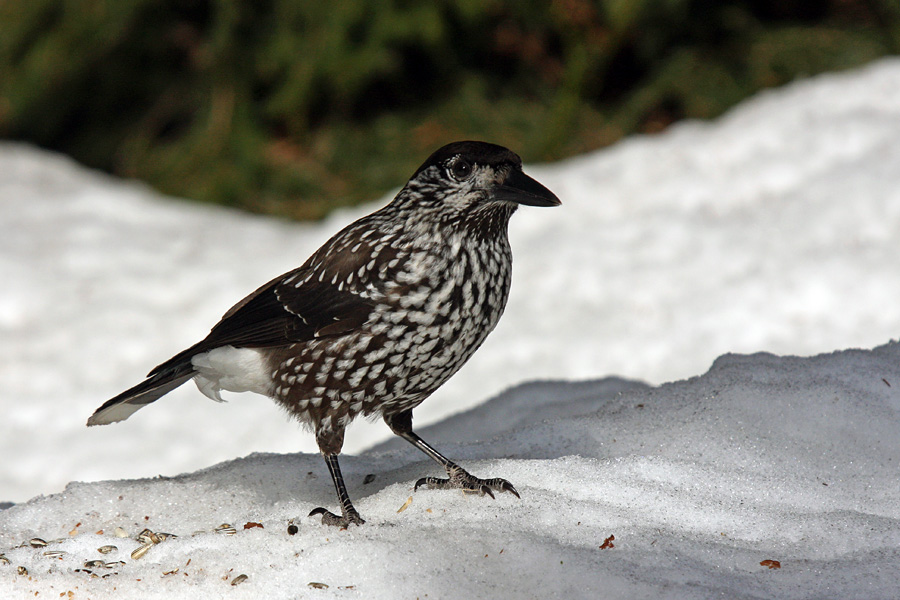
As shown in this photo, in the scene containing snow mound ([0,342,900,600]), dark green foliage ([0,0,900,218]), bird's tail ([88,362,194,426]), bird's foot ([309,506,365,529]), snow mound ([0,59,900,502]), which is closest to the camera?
snow mound ([0,342,900,600])

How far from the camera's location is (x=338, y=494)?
299 cm

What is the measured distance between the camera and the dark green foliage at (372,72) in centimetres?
796

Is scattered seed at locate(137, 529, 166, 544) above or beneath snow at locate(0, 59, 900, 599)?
beneath

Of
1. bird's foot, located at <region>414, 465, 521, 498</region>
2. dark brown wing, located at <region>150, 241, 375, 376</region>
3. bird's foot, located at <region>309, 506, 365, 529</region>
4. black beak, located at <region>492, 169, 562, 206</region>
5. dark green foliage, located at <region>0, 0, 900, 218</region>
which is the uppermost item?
dark green foliage, located at <region>0, 0, 900, 218</region>

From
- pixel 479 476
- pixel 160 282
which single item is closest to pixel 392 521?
pixel 479 476

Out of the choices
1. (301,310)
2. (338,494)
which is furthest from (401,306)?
(338,494)

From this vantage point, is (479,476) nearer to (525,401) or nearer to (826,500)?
(826,500)

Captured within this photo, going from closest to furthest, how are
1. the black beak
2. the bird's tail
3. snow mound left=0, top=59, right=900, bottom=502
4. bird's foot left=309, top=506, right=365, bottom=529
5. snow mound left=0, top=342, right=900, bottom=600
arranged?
snow mound left=0, top=342, right=900, bottom=600 < bird's foot left=309, top=506, right=365, bottom=529 < the black beak < the bird's tail < snow mound left=0, top=59, right=900, bottom=502

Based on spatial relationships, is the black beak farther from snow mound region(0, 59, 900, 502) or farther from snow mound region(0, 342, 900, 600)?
snow mound region(0, 59, 900, 502)

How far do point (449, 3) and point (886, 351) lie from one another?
5.08m

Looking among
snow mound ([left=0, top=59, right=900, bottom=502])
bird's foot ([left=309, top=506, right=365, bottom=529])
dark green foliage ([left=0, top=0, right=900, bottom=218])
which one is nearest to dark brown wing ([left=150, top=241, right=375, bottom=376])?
bird's foot ([left=309, top=506, right=365, bottom=529])

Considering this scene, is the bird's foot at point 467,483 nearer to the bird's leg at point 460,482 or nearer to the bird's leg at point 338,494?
the bird's leg at point 460,482

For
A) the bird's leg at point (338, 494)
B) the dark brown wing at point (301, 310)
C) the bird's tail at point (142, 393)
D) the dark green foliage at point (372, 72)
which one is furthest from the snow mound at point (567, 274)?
the bird's leg at point (338, 494)

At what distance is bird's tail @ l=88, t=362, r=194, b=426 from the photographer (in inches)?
132
